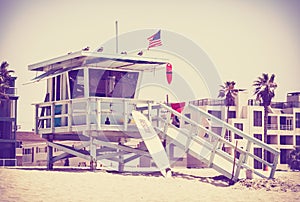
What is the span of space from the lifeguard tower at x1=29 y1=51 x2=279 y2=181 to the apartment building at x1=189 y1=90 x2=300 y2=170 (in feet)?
152

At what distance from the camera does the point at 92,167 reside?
70.8 feet

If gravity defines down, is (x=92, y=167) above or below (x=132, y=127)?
below

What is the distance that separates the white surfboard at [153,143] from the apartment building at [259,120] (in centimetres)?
4835

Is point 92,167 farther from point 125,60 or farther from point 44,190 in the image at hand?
point 44,190

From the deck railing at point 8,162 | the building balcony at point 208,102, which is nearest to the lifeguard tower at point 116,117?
the deck railing at point 8,162

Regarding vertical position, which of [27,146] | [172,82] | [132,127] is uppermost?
[172,82]

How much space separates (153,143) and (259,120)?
53.4 m

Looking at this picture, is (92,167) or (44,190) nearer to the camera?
(44,190)

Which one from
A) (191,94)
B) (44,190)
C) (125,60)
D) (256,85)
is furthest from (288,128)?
(44,190)

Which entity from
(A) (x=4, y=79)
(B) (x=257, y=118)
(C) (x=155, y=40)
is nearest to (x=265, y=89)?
(B) (x=257, y=118)

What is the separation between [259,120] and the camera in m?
72.7

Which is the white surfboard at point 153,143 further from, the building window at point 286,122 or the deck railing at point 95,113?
the building window at point 286,122

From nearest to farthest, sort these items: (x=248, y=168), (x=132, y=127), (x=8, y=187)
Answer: (x=8, y=187), (x=248, y=168), (x=132, y=127)

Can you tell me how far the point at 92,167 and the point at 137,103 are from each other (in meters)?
2.88
